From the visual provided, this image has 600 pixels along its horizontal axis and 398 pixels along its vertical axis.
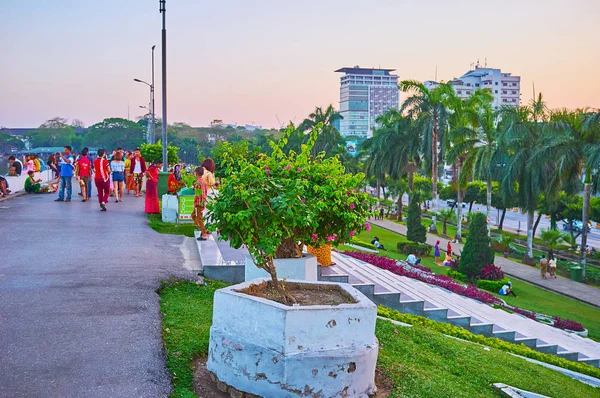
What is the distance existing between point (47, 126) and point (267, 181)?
137 metres

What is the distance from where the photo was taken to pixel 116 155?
63.6 feet

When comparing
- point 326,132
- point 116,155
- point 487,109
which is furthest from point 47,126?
point 116,155

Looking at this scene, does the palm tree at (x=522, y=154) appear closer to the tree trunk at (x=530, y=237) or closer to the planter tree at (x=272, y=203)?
the tree trunk at (x=530, y=237)

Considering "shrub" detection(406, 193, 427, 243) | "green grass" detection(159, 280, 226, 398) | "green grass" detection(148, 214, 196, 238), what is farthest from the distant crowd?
"shrub" detection(406, 193, 427, 243)

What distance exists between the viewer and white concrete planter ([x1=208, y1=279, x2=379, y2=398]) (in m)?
5.34

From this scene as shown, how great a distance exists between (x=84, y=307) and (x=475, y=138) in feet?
110

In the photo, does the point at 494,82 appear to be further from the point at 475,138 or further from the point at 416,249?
the point at 416,249

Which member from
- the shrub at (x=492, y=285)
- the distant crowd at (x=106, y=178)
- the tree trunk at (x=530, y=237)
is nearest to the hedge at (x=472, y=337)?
the distant crowd at (x=106, y=178)

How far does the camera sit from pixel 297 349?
5.33 m

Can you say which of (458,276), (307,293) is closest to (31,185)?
(458,276)

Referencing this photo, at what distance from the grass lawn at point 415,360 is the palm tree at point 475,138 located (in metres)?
28.4

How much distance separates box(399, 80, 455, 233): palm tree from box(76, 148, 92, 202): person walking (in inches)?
1013

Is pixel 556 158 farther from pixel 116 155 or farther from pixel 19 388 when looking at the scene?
pixel 19 388

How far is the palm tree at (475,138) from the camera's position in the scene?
37.2 meters
